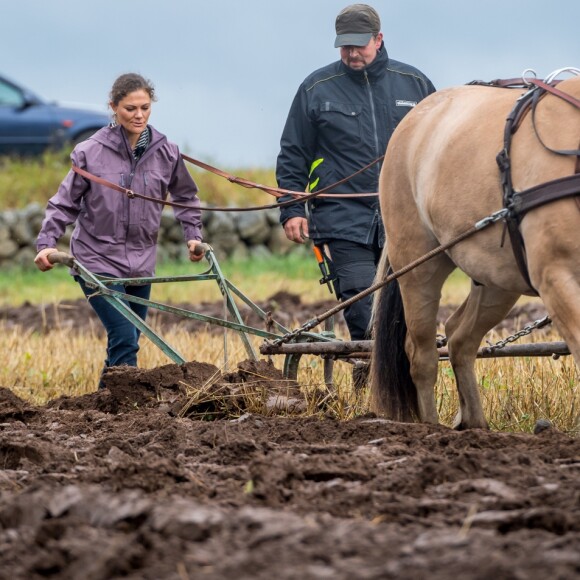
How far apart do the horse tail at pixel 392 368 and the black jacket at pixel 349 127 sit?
82 centimetres

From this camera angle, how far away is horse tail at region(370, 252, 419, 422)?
5.83 metres

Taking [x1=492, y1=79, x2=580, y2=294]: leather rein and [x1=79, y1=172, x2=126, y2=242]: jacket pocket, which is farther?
[x1=79, y1=172, x2=126, y2=242]: jacket pocket

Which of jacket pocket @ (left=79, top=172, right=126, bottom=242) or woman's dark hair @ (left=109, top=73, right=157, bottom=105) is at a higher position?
woman's dark hair @ (left=109, top=73, right=157, bottom=105)

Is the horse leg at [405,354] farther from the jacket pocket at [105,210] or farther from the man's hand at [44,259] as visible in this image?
the man's hand at [44,259]

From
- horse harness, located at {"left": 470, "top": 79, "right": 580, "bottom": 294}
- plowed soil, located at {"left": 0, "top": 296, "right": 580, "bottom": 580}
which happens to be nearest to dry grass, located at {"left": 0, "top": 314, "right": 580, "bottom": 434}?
plowed soil, located at {"left": 0, "top": 296, "right": 580, "bottom": 580}

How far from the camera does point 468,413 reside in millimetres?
5703

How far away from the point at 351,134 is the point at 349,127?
43 mm

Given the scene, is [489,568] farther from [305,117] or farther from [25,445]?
[305,117]

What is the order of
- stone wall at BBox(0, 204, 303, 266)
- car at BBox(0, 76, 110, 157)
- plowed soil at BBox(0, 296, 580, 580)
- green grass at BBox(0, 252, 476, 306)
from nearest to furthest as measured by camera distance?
plowed soil at BBox(0, 296, 580, 580) < green grass at BBox(0, 252, 476, 306) < stone wall at BBox(0, 204, 303, 266) < car at BBox(0, 76, 110, 157)

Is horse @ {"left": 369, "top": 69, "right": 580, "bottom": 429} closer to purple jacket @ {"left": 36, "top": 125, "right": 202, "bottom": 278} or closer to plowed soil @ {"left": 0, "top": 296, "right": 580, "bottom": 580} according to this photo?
plowed soil @ {"left": 0, "top": 296, "right": 580, "bottom": 580}

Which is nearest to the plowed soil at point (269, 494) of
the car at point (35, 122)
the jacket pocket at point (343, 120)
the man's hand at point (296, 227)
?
the man's hand at point (296, 227)

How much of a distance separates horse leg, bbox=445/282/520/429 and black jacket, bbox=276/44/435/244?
1117 mm

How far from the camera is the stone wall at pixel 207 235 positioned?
1766cm

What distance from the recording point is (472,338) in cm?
573
